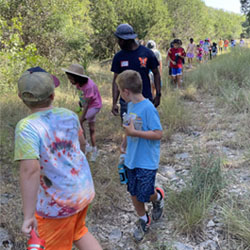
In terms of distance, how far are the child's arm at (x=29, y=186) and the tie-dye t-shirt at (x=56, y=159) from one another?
6 cm

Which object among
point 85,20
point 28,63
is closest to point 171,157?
point 28,63

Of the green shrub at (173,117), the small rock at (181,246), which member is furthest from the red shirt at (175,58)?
the small rock at (181,246)

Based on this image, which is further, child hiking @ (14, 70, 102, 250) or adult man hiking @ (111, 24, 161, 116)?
adult man hiking @ (111, 24, 161, 116)

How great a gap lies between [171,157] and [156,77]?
48.4 inches

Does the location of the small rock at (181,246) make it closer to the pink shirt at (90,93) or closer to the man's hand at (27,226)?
the man's hand at (27,226)

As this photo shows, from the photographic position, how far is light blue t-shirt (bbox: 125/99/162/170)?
2.16 m

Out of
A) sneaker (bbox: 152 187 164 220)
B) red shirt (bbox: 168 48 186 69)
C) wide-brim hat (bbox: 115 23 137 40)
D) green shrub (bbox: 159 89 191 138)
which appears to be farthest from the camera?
red shirt (bbox: 168 48 186 69)

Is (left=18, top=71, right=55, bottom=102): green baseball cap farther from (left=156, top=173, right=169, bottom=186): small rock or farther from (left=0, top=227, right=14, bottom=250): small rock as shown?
(left=156, top=173, right=169, bottom=186): small rock

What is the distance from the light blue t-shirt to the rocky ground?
2.30 feet

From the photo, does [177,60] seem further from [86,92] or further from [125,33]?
[125,33]

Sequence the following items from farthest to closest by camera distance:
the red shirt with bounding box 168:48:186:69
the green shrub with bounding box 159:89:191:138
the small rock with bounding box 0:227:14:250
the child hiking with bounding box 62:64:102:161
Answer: the red shirt with bounding box 168:48:186:69 < the green shrub with bounding box 159:89:191:138 < the child hiking with bounding box 62:64:102:161 < the small rock with bounding box 0:227:14:250

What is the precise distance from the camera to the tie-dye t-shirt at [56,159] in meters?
1.42

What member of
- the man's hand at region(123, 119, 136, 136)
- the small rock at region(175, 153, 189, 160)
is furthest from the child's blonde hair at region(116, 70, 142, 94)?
the small rock at region(175, 153, 189, 160)

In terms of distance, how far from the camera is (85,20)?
37.4 ft
